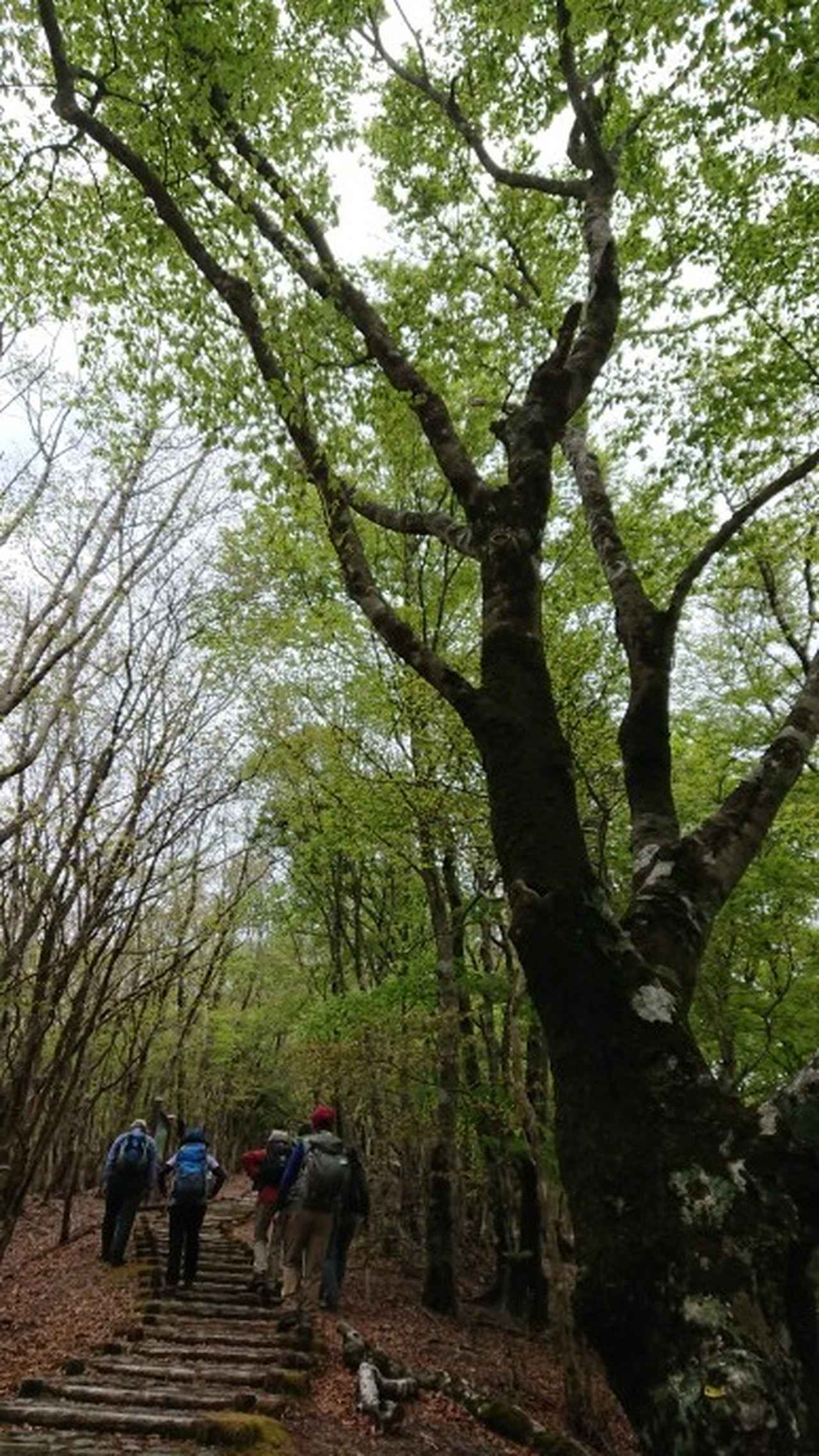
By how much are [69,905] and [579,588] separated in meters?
7.73

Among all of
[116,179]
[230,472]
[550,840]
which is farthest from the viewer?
[116,179]

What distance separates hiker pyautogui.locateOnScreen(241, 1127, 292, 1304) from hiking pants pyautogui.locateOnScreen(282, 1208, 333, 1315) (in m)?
0.53

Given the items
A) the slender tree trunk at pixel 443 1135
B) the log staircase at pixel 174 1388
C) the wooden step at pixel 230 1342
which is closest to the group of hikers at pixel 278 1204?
the log staircase at pixel 174 1388

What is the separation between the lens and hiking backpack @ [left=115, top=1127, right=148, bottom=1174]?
10.6 m

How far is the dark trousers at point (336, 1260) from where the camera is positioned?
10.0 meters

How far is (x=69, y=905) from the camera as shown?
872 centimetres

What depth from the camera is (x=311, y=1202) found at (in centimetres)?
837

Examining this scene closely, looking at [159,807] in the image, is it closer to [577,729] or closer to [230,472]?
[577,729]

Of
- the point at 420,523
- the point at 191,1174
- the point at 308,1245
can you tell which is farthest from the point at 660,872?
the point at 191,1174

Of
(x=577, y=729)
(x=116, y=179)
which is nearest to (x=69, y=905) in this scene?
(x=577, y=729)

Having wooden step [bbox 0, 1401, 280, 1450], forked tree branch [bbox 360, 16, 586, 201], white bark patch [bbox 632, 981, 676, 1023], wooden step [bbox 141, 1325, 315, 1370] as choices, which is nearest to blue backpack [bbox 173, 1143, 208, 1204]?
wooden step [bbox 141, 1325, 315, 1370]

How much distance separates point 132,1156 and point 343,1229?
2775 mm

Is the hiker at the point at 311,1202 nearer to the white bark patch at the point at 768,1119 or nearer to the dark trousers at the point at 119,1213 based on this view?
the dark trousers at the point at 119,1213

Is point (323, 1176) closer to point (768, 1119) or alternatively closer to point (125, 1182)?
point (125, 1182)
